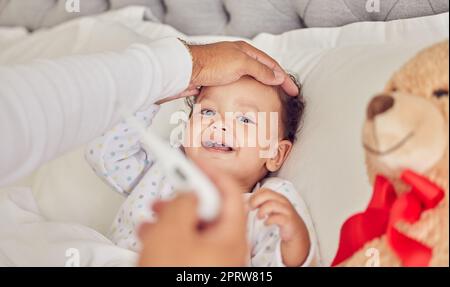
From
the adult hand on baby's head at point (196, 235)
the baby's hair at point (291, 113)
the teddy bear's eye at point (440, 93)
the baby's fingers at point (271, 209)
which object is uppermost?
the teddy bear's eye at point (440, 93)

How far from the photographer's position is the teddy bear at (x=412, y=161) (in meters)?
0.48

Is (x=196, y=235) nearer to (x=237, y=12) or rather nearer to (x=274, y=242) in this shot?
(x=274, y=242)

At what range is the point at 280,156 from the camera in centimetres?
78

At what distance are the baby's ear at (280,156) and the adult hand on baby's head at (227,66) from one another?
0.27 ft

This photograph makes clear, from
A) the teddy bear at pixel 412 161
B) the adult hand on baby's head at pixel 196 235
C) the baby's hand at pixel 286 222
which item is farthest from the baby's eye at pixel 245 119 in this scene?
the adult hand on baby's head at pixel 196 235

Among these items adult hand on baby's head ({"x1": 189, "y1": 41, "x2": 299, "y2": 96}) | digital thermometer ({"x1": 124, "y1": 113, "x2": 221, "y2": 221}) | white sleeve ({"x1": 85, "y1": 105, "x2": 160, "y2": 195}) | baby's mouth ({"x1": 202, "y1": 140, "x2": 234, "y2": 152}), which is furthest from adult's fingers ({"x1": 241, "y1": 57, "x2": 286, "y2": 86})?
digital thermometer ({"x1": 124, "y1": 113, "x2": 221, "y2": 221})

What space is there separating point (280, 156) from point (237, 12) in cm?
31

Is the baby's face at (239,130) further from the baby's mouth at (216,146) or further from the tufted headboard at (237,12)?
the tufted headboard at (237,12)

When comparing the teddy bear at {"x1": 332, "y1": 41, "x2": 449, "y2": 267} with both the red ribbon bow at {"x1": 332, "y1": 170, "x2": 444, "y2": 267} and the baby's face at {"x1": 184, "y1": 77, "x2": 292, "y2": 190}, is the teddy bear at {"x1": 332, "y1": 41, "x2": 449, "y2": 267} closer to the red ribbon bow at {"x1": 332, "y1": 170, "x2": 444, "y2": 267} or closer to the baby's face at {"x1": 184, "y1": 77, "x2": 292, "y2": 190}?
the red ribbon bow at {"x1": 332, "y1": 170, "x2": 444, "y2": 267}

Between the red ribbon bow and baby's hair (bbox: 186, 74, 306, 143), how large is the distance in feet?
0.73

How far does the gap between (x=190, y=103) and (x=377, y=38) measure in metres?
0.29

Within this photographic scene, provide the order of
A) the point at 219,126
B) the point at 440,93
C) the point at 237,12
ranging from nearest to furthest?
the point at 440,93, the point at 219,126, the point at 237,12

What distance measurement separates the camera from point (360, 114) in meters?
0.60

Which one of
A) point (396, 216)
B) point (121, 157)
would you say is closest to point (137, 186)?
point (121, 157)
